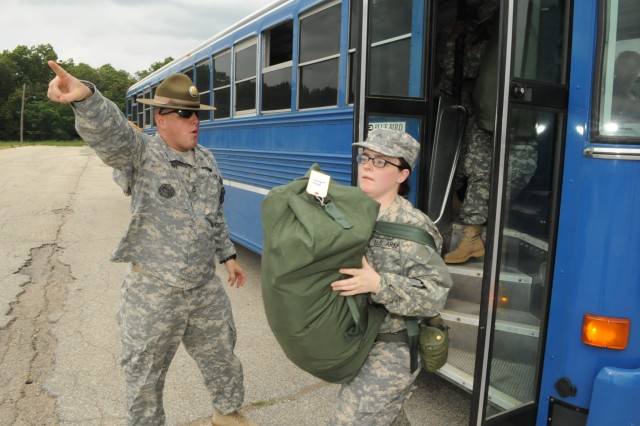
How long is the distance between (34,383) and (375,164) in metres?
2.80

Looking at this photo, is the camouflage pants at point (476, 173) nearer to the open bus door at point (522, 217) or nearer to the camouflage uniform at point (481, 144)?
the camouflage uniform at point (481, 144)

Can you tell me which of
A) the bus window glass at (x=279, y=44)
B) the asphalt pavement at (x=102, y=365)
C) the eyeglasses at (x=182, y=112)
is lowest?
the asphalt pavement at (x=102, y=365)

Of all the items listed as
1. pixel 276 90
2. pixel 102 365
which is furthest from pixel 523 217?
pixel 276 90

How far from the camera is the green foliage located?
61469mm

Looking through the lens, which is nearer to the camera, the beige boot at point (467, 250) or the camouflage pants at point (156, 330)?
the camouflage pants at point (156, 330)

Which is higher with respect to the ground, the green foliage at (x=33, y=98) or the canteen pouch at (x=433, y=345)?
the green foliage at (x=33, y=98)

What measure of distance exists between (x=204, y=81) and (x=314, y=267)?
567 centimetres

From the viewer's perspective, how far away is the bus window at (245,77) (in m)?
5.37

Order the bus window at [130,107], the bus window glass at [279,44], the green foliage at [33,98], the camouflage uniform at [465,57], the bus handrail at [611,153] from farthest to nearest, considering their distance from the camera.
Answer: the green foliage at [33,98]
the bus window at [130,107]
the bus window glass at [279,44]
the camouflage uniform at [465,57]
the bus handrail at [611,153]

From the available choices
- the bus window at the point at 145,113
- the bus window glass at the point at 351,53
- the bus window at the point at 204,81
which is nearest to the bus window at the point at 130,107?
the bus window at the point at 145,113

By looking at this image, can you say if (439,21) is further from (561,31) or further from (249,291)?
(249,291)

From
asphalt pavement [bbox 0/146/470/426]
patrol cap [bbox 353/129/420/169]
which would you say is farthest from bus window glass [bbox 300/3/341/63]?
asphalt pavement [bbox 0/146/470/426]

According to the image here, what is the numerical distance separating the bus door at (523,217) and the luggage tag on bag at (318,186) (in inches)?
31.2

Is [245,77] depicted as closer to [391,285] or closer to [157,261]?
[157,261]
